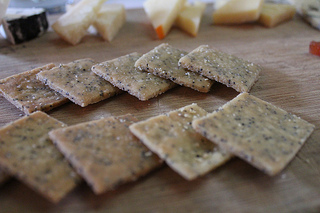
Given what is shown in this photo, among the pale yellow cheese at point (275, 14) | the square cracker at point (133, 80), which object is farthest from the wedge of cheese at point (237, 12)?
the square cracker at point (133, 80)

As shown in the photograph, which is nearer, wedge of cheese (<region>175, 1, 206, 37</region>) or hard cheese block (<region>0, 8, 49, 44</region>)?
hard cheese block (<region>0, 8, 49, 44</region>)

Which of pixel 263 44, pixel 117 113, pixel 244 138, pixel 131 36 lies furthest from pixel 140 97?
pixel 263 44

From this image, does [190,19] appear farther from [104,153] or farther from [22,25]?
[104,153]

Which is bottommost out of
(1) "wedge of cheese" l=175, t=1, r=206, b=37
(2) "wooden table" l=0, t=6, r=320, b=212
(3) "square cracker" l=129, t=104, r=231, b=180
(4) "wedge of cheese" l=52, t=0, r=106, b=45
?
(2) "wooden table" l=0, t=6, r=320, b=212

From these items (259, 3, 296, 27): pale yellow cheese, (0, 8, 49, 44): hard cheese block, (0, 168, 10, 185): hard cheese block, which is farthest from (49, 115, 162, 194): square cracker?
(259, 3, 296, 27): pale yellow cheese

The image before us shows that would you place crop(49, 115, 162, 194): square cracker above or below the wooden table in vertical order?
above

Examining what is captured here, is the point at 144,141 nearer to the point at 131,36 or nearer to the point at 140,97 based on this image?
the point at 140,97

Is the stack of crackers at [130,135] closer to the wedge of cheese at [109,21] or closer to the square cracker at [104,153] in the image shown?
the square cracker at [104,153]

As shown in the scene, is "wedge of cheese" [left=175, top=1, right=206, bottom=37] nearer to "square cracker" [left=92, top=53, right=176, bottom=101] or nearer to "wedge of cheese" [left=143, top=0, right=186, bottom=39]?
"wedge of cheese" [left=143, top=0, right=186, bottom=39]
